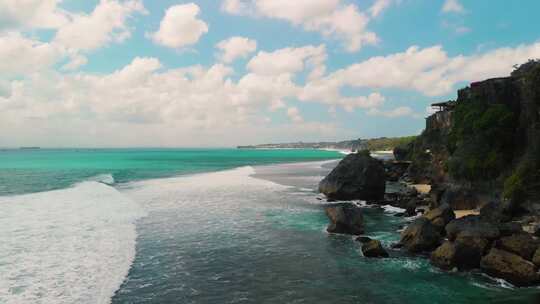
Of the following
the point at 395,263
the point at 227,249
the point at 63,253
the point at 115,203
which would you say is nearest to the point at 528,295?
the point at 395,263

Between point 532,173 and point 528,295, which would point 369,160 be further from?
point 528,295

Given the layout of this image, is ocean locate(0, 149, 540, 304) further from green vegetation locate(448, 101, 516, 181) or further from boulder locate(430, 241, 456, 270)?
green vegetation locate(448, 101, 516, 181)

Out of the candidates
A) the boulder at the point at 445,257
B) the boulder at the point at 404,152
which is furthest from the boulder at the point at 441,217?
the boulder at the point at 404,152

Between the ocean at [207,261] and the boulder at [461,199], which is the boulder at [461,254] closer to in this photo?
the ocean at [207,261]

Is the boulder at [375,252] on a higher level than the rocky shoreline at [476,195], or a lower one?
lower

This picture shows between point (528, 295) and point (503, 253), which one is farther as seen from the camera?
point (503, 253)

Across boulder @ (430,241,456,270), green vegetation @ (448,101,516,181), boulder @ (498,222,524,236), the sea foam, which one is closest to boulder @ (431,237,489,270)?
boulder @ (430,241,456,270)
